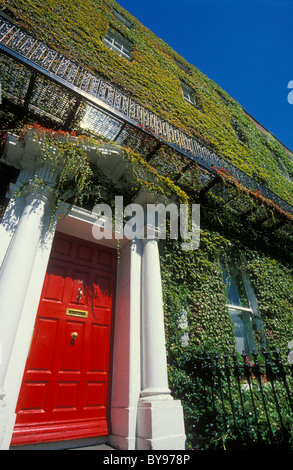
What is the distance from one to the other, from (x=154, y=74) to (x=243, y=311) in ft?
33.3

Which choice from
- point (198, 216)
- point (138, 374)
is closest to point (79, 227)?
point (138, 374)

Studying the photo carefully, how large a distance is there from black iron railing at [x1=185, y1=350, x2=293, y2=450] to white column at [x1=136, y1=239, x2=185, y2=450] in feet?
2.08

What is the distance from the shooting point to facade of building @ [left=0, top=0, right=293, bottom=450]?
3.19 m

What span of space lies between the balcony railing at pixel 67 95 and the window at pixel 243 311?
2894 mm

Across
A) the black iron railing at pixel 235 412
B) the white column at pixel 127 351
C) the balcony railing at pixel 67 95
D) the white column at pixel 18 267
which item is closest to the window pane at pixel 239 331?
the black iron railing at pixel 235 412

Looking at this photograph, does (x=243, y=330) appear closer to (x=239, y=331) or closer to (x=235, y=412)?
(x=239, y=331)

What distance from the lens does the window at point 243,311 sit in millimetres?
5594

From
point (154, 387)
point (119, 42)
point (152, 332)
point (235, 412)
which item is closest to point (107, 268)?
point (152, 332)

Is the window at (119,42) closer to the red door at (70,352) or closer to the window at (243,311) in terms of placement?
the red door at (70,352)

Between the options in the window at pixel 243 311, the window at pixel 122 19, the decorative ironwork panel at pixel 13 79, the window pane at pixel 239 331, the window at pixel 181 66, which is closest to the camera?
the decorative ironwork panel at pixel 13 79

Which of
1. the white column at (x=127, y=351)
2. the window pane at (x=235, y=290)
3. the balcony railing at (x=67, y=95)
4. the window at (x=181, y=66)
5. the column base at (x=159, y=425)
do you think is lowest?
the column base at (x=159, y=425)

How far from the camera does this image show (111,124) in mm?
5766

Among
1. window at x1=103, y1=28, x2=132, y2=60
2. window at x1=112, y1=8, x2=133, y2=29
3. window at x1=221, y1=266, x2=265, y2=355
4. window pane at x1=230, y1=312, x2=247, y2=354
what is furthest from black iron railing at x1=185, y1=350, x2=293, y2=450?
window at x1=112, y1=8, x2=133, y2=29

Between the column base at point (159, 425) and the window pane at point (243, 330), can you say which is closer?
the column base at point (159, 425)
